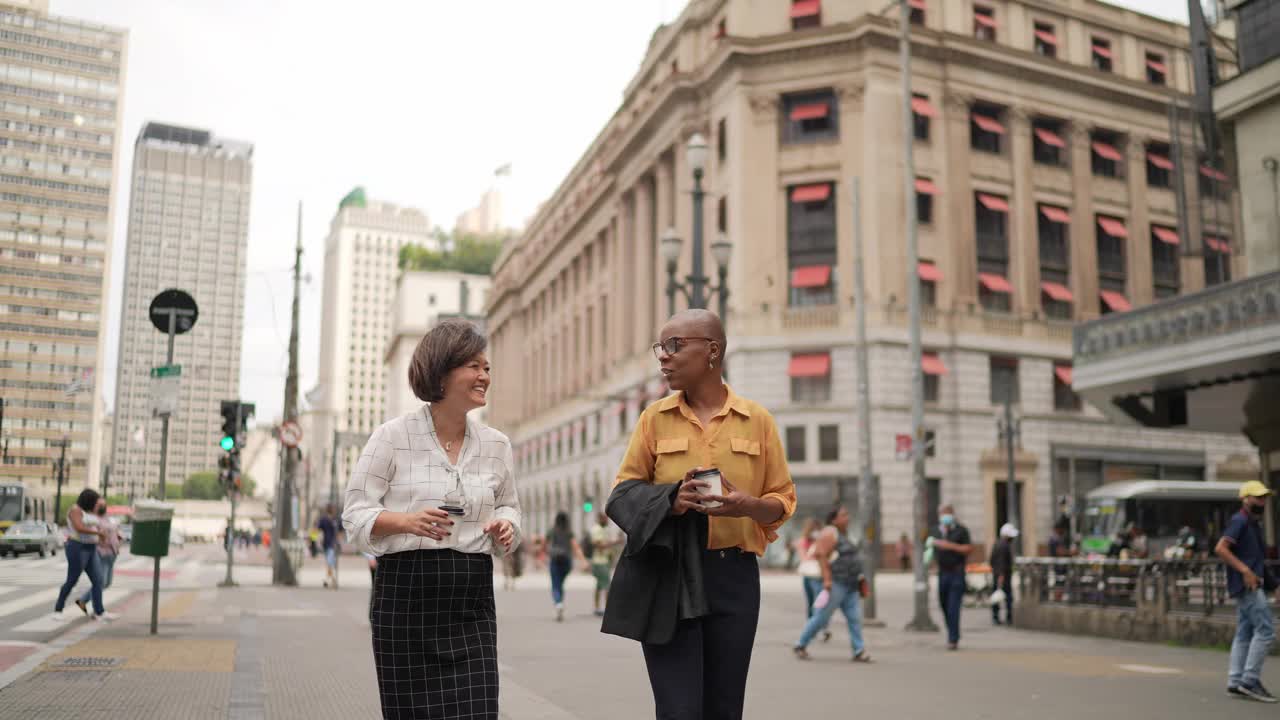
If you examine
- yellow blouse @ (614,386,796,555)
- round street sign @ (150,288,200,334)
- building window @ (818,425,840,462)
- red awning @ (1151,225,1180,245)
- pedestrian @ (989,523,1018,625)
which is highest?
red awning @ (1151,225,1180,245)

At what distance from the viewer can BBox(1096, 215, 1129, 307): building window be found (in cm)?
5153

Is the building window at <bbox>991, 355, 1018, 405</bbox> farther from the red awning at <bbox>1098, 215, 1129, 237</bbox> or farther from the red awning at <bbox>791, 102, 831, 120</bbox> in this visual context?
the red awning at <bbox>791, 102, 831, 120</bbox>

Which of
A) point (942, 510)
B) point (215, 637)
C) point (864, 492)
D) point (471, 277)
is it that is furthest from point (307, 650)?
point (471, 277)

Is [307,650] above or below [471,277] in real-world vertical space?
below

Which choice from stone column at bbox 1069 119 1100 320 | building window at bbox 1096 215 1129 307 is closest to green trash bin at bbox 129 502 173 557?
stone column at bbox 1069 119 1100 320

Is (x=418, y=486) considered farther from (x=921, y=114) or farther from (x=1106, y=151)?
(x=1106, y=151)

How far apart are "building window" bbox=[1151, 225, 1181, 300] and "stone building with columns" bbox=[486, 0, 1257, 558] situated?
0.42 feet

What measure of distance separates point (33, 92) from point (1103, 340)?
60.6 feet

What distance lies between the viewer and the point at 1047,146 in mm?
51188

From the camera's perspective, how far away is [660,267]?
55.4 m

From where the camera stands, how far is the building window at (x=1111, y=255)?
169ft

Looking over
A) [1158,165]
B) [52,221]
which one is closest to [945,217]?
[1158,165]

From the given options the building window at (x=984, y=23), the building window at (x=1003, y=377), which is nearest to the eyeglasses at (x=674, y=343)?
the building window at (x=1003, y=377)

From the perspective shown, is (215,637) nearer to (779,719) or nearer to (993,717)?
(779,719)
